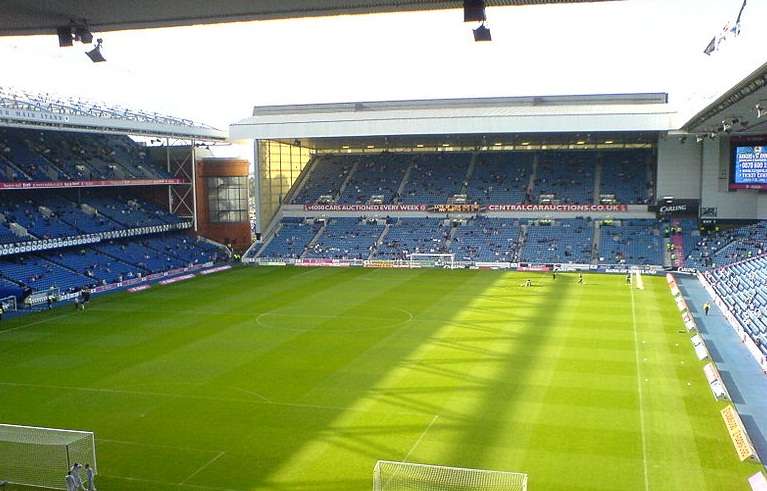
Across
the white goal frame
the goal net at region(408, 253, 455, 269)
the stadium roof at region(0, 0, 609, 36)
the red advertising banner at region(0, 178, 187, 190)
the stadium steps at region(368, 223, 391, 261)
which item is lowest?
the white goal frame

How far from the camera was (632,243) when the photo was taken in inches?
2133

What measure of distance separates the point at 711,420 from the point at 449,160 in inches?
2043

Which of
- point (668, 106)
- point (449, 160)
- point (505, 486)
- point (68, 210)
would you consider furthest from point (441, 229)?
point (505, 486)

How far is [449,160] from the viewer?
226ft

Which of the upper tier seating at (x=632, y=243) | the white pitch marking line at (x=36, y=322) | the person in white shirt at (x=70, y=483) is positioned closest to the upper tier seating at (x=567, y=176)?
the upper tier seating at (x=632, y=243)

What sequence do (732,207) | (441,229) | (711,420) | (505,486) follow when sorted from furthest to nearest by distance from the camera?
(441,229) → (732,207) → (711,420) → (505,486)

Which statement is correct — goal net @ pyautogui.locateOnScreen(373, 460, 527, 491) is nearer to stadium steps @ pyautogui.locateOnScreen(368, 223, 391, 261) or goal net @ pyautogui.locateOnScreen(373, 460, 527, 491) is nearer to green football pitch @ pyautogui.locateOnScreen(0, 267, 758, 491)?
green football pitch @ pyautogui.locateOnScreen(0, 267, 758, 491)

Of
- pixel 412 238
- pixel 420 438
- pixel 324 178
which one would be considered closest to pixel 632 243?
pixel 412 238

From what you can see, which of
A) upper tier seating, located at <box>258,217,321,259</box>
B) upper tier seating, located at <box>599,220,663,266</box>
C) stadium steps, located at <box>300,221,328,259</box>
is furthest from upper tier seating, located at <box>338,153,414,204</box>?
upper tier seating, located at <box>599,220,663,266</box>

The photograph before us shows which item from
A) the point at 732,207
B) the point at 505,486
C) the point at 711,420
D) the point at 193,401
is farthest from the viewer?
the point at 732,207

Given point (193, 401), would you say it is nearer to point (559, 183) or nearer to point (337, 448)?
point (337, 448)

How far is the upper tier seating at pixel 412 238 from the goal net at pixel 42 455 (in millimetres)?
41447

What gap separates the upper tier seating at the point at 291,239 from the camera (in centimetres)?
5988

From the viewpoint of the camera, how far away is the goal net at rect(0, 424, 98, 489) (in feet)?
50.8
